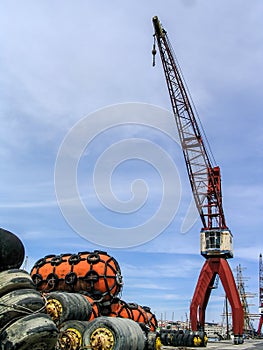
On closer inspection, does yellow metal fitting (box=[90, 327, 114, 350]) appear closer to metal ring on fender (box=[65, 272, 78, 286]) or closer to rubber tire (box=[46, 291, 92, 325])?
rubber tire (box=[46, 291, 92, 325])

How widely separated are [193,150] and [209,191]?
21.6 feet

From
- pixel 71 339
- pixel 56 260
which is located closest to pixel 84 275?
pixel 56 260

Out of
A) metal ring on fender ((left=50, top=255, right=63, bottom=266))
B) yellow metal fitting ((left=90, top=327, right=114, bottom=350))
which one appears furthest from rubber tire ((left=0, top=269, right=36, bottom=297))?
metal ring on fender ((left=50, top=255, right=63, bottom=266))

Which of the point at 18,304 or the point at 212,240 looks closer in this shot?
the point at 18,304

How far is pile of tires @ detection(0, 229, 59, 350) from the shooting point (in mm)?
10125

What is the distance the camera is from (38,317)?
10.6 meters

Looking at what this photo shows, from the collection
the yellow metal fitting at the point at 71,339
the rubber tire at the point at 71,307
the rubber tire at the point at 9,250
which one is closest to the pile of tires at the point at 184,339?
the rubber tire at the point at 71,307

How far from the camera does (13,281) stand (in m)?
11.3

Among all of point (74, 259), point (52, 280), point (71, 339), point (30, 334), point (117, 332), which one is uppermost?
point (74, 259)

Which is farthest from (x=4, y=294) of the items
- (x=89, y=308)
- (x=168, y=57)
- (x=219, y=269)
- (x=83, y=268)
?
(x=168, y=57)

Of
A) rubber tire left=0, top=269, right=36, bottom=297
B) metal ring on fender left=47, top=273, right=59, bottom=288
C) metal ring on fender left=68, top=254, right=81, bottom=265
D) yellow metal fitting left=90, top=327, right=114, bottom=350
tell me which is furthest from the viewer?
metal ring on fender left=68, top=254, right=81, bottom=265

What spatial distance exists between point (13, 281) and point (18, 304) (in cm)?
83

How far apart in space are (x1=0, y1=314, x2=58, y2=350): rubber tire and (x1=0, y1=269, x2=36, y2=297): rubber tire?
1.09m

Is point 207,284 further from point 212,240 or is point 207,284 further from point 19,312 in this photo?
point 19,312
